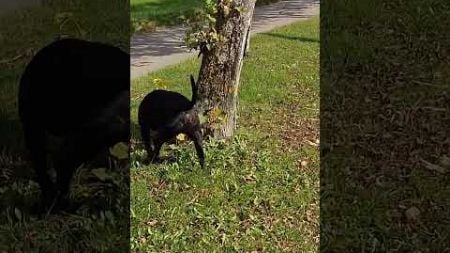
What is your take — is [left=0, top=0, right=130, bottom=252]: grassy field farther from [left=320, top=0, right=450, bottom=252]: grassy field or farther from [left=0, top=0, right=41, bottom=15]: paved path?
[left=320, top=0, right=450, bottom=252]: grassy field

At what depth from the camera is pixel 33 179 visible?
373 centimetres

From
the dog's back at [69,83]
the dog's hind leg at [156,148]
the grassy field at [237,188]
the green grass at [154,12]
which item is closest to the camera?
the dog's back at [69,83]

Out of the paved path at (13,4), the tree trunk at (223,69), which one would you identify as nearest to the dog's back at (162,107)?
the tree trunk at (223,69)

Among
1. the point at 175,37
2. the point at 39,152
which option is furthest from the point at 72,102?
the point at 175,37

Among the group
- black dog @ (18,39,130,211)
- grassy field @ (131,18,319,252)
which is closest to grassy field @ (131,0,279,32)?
grassy field @ (131,18,319,252)

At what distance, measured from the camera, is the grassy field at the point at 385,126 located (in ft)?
13.9

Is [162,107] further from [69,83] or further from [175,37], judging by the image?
[175,37]

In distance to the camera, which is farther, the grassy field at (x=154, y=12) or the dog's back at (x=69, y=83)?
the grassy field at (x=154, y=12)

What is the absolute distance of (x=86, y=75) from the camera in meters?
3.47

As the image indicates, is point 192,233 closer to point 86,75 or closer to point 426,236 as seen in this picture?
point 86,75

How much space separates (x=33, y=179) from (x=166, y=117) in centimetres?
84

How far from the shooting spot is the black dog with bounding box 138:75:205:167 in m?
4.04

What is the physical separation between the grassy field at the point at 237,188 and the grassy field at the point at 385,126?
171 millimetres

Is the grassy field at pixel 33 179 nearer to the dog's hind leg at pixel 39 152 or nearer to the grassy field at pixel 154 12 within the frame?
the dog's hind leg at pixel 39 152
